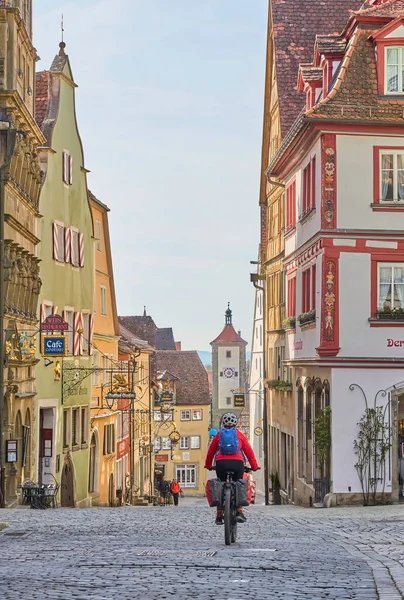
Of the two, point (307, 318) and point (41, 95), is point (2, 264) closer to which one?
point (307, 318)

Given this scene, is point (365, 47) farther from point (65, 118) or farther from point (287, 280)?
point (65, 118)

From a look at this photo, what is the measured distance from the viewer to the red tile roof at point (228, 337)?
499 ft

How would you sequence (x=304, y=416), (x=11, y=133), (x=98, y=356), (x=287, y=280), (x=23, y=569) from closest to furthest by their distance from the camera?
(x=23, y=569), (x=11, y=133), (x=304, y=416), (x=287, y=280), (x=98, y=356)

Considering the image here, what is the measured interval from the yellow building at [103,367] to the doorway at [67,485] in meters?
3.59

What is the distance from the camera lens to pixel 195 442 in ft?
343

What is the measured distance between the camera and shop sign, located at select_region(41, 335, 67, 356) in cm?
3312

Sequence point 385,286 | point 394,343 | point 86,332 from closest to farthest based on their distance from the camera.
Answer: point 394,343, point 385,286, point 86,332

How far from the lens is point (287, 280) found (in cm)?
3959

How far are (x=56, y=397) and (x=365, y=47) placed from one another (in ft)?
51.0

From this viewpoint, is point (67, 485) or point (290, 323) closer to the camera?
point (290, 323)

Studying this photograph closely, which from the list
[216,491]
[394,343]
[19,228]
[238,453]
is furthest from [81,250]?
[216,491]

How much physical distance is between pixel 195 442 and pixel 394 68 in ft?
250

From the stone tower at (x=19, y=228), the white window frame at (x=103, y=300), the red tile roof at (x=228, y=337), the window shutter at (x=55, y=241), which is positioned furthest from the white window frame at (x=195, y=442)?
the stone tower at (x=19, y=228)

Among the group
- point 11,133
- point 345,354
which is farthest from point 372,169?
point 11,133
